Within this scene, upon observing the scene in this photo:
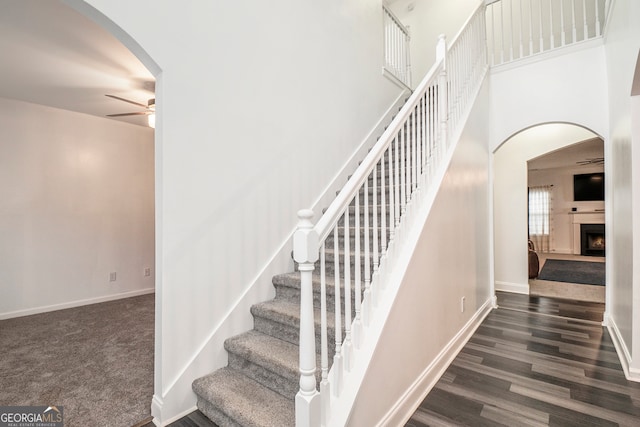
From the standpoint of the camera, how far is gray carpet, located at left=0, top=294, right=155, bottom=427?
1813mm

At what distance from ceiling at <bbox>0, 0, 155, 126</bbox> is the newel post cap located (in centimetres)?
230

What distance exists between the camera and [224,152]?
203cm

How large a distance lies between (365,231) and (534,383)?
73.1 inches

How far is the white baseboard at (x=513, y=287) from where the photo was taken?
467 cm

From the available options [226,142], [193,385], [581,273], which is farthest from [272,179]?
[581,273]

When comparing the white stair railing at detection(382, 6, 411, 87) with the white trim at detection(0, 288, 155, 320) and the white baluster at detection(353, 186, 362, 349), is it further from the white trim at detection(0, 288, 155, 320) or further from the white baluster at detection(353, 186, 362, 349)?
the white trim at detection(0, 288, 155, 320)

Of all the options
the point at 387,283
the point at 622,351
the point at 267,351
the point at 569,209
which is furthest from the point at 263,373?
the point at 569,209

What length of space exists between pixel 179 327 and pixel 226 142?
3.97ft

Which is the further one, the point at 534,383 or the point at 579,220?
the point at 579,220

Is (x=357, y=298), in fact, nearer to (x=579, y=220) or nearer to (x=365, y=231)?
(x=365, y=231)

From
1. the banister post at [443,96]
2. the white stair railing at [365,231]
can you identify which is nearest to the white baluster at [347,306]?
the white stair railing at [365,231]

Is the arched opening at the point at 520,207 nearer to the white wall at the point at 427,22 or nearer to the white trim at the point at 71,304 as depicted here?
the white wall at the point at 427,22

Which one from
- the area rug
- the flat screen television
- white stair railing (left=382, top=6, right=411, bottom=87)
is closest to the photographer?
white stair railing (left=382, top=6, right=411, bottom=87)

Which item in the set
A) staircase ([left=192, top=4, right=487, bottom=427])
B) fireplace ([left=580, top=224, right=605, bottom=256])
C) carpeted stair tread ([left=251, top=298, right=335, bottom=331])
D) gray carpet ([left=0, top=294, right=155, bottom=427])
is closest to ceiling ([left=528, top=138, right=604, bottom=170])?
fireplace ([left=580, top=224, right=605, bottom=256])
